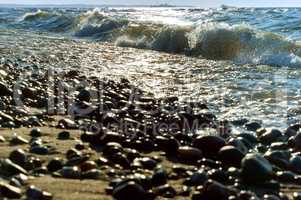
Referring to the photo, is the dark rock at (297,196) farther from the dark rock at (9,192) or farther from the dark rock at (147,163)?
the dark rock at (9,192)

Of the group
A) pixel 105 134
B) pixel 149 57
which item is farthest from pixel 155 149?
pixel 149 57

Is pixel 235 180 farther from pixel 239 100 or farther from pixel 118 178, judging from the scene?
pixel 239 100

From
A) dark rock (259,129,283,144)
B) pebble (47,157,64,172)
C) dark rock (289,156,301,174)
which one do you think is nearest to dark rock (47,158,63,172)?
pebble (47,157,64,172)

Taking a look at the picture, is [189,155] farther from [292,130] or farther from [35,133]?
[292,130]

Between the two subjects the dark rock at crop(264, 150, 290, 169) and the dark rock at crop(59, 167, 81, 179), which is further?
the dark rock at crop(264, 150, 290, 169)

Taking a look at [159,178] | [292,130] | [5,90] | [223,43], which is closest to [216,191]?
[159,178]

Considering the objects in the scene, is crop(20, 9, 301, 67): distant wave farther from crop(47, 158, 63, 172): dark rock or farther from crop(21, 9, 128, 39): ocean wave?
crop(47, 158, 63, 172): dark rock

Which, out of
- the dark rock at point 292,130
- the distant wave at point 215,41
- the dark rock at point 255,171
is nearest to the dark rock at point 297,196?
the dark rock at point 255,171

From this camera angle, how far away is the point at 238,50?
15.7 metres

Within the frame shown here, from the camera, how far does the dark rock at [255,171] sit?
397 centimetres

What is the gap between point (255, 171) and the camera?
402 cm

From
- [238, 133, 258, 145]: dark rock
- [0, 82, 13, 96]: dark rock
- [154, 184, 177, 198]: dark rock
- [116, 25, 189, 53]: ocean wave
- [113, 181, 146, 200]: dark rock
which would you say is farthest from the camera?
[116, 25, 189, 53]: ocean wave

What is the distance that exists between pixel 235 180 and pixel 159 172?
0.61 meters

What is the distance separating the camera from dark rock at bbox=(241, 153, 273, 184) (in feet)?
13.0
